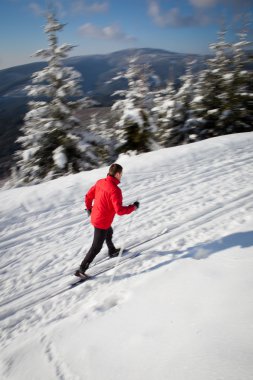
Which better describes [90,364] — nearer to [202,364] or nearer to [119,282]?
[202,364]

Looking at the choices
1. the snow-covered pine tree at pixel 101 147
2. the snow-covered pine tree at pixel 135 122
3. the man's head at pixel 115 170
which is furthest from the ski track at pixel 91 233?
the snow-covered pine tree at pixel 101 147

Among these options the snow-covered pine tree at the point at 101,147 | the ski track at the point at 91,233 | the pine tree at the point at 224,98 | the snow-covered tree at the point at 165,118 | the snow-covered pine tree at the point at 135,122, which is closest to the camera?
the ski track at the point at 91,233

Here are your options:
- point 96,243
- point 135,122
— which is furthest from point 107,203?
point 135,122

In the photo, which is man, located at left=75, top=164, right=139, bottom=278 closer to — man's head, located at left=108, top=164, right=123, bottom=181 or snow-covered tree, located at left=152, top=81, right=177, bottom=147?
man's head, located at left=108, top=164, right=123, bottom=181

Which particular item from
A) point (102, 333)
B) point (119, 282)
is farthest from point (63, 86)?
point (102, 333)

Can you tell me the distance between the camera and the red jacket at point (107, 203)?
4.46 meters

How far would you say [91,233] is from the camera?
647 cm

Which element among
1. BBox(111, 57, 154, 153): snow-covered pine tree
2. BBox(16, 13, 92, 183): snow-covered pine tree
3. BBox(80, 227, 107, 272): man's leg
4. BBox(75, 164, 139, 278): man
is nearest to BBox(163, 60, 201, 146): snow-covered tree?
BBox(111, 57, 154, 153): snow-covered pine tree

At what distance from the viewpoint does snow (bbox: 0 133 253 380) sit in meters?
3.02

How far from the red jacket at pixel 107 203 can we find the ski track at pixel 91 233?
101 centimetres

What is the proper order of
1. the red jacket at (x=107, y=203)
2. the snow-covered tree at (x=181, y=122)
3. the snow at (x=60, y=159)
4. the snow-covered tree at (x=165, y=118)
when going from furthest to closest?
the snow-covered tree at (x=181, y=122) → the snow-covered tree at (x=165, y=118) → the snow at (x=60, y=159) → the red jacket at (x=107, y=203)

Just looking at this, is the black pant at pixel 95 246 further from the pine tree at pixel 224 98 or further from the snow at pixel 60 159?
the pine tree at pixel 224 98

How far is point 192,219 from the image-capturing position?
624cm

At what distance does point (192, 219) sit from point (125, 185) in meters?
3.17
